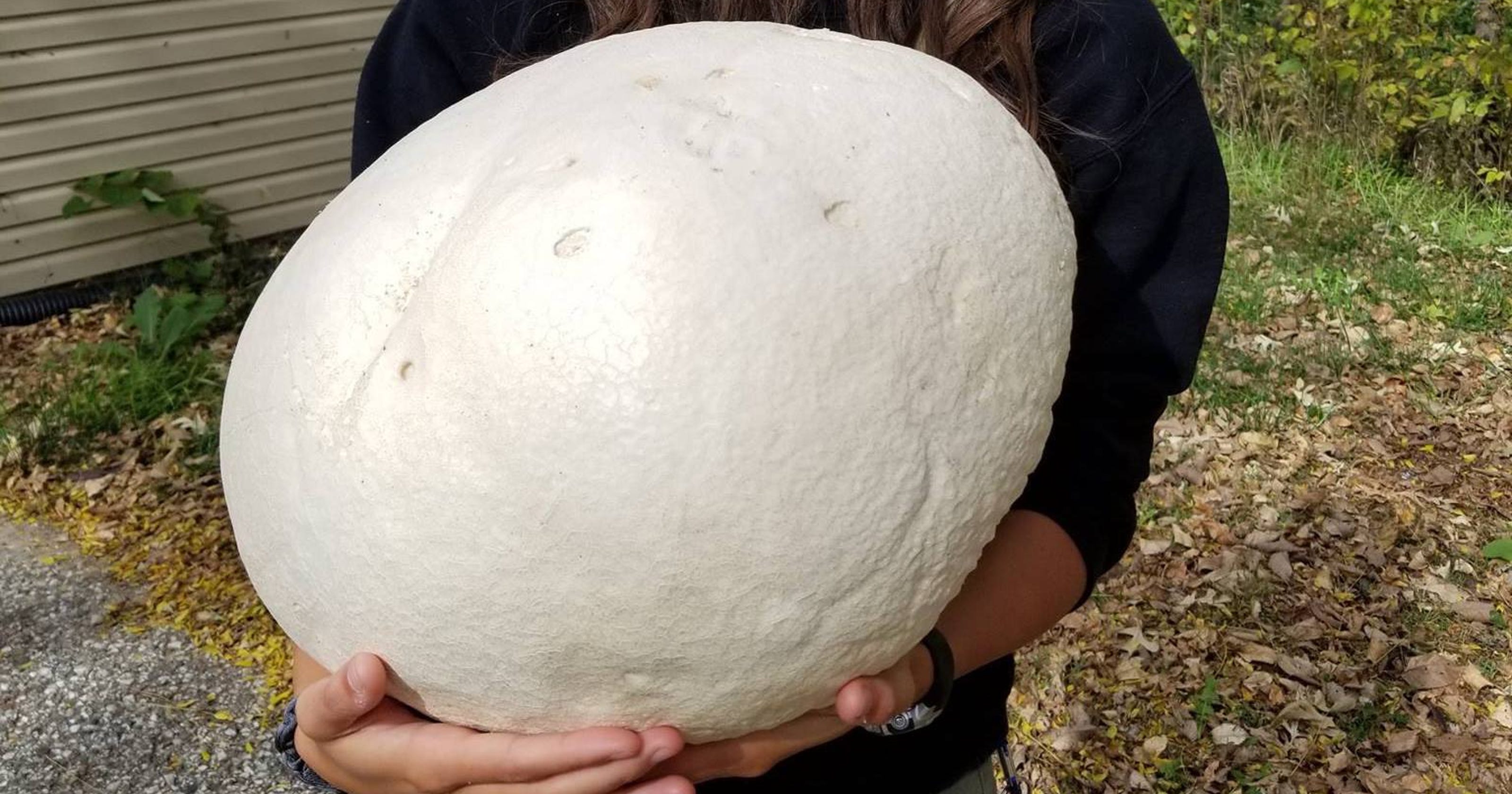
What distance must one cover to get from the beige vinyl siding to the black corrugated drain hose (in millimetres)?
48

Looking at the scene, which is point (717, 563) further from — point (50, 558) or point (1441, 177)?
point (1441, 177)

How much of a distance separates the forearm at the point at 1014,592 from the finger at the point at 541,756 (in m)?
0.40

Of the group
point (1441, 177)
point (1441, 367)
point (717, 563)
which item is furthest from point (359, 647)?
point (1441, 177)

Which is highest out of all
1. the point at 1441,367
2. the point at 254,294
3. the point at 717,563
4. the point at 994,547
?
the point at 717,563

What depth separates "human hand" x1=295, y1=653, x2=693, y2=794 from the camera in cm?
101

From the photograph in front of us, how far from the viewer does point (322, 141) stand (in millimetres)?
6531

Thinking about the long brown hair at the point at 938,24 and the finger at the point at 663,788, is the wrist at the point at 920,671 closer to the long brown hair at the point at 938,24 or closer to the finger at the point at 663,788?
the finger at the point at 663,788

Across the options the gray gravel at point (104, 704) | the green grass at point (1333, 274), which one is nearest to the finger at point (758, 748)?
the gray gravel at point (104, 704)

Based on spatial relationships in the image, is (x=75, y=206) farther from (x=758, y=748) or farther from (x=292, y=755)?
(x=758, y=748)

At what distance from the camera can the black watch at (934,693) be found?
122 cm

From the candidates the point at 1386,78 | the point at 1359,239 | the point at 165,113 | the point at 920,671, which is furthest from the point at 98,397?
the point at 1386,78

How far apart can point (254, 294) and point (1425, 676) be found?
17.2 feet

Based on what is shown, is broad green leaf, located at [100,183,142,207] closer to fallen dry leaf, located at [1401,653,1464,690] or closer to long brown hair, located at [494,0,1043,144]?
long brown hair, located at [494,0,1043,144]

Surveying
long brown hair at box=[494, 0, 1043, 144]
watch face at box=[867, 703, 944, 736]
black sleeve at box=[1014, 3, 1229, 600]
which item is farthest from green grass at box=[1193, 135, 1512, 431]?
watch face at box=[867, 703, 944, 736]
